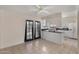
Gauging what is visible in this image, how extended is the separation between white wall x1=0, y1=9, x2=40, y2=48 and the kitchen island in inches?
18.5

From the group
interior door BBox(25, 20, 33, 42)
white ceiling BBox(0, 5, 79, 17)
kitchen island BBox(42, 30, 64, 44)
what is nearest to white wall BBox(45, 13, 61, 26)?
white ceiling BBox(0, 5, 79, 17)

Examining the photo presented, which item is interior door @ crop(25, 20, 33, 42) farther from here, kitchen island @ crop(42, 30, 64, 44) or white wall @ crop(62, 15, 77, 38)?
white wall @ crop(62, 15, 77, 38)

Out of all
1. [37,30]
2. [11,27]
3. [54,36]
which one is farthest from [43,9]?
[11,27]

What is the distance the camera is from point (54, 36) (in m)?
2.16

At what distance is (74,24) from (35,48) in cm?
97

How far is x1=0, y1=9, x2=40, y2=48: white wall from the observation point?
200 centimetres

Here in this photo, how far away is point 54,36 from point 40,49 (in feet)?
1.37

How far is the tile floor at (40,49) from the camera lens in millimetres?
2037

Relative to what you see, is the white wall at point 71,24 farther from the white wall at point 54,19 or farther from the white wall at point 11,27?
the white wall at point 11,27

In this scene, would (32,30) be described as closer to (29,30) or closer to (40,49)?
(29,30)
